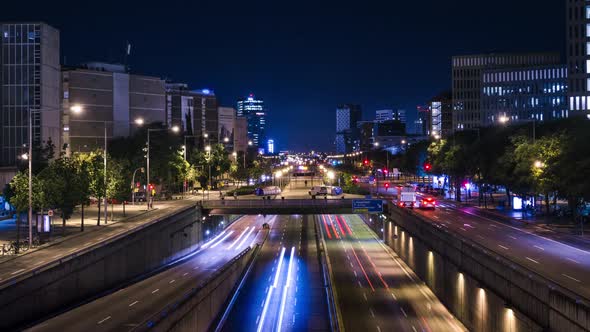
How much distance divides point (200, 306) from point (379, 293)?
2162cm

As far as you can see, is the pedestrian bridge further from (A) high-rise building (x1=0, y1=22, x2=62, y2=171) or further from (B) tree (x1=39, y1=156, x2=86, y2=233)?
(A) high-rise building (x1=0, y1=22, x2=62, y2=171)

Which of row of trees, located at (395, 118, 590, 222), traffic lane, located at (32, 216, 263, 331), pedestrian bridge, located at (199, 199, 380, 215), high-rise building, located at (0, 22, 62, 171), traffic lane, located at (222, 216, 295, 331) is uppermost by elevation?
high-rise building, located at (0, 22, 62, 171)

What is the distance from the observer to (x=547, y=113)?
604 feet

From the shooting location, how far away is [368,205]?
3162 inches

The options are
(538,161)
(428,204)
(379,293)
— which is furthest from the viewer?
(428,204)

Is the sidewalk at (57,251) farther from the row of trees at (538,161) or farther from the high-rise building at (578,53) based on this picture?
the high-rise building at (578,53)

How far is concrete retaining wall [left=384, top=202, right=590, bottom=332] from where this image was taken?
27622mm

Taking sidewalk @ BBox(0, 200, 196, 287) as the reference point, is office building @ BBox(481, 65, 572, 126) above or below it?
above

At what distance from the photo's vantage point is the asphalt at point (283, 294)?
47.7m

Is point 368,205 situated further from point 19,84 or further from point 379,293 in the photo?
point 19,84

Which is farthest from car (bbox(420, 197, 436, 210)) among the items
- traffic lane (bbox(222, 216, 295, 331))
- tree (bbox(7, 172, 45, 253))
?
tree (bbox(7, 172, 45, 253))

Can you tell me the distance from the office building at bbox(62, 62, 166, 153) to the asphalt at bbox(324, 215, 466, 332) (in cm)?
6792

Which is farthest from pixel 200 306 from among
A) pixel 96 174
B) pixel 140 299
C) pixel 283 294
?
pixel 96 174

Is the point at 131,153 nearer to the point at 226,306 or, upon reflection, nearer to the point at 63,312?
the point at 226,306
